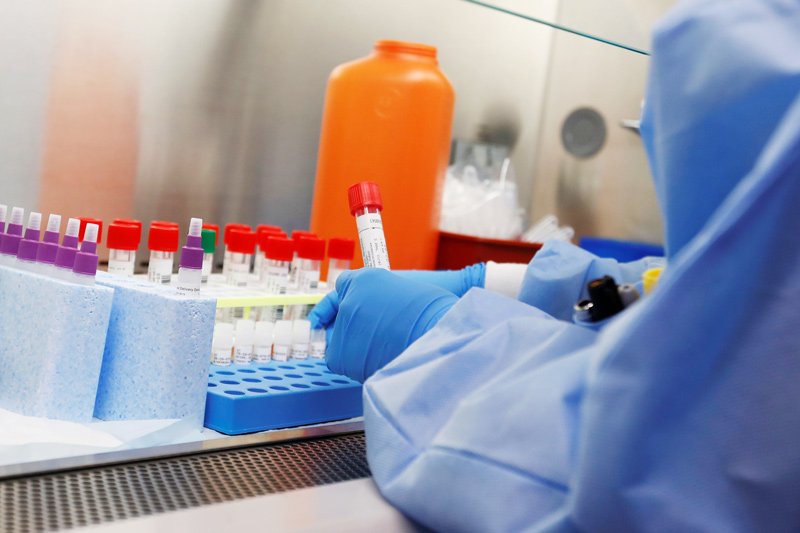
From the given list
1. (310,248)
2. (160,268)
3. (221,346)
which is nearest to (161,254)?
(160,268)

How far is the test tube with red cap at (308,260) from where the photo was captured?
1423 millimetres

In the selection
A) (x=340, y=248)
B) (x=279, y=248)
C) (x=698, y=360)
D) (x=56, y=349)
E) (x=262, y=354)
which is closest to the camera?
(x=698, y=360)

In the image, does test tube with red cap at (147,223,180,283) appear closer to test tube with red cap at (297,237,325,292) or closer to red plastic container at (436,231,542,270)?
test tube with red cap at (297,237,325,292)

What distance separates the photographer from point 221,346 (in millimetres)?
1140

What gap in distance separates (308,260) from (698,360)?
0.91 meters

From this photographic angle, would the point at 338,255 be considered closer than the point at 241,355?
No

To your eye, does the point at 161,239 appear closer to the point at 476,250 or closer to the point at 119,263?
the point at 119,263

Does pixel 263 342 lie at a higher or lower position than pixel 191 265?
lower

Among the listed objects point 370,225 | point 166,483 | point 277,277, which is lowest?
point 166,483

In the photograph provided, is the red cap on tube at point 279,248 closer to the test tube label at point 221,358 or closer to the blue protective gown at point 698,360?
the test tube label at point 221,358

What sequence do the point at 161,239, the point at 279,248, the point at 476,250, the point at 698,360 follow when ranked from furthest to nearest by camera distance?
the point at 476,250
the point at 279,248
the point at 161,239
the point at 698,360

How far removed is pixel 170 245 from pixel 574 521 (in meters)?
0.68

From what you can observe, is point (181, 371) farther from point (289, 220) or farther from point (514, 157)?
point (514, 157)

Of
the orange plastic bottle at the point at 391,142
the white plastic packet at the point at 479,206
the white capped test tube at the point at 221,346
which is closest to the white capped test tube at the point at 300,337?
the white capped test tube at the point at 221,346
